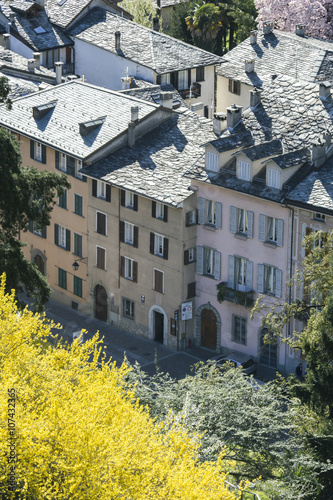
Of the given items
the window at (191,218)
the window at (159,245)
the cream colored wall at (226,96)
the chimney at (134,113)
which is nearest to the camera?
the window at (191,218)

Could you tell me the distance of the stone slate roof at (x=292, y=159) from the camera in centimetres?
6488

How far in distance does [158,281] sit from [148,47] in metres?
32.6

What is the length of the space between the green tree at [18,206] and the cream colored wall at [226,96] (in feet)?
130

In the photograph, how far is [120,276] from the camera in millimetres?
74250

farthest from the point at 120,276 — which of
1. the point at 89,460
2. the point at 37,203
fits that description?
the point at 89,460

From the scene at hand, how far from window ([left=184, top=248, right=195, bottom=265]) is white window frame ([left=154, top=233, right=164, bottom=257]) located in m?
1.81

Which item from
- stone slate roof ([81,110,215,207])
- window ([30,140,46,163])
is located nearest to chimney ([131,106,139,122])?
stone slate roof ([81,110,215,207])

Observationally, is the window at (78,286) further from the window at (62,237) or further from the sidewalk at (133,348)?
the window at (62,237)

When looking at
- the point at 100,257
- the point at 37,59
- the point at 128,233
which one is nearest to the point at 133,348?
the point at 100,257

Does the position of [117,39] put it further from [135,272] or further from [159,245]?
[159,245]

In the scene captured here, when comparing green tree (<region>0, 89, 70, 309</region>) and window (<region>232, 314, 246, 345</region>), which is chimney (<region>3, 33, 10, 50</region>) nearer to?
window (<region>232, 314, 246, 345</region>)

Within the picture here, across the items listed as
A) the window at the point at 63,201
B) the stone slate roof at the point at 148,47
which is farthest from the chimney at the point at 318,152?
the stone slate roof at the point at 148,47

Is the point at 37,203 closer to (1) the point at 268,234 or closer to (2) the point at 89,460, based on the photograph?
(1) the point at 268,234

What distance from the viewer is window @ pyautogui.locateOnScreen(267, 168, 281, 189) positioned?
65.1 meters
